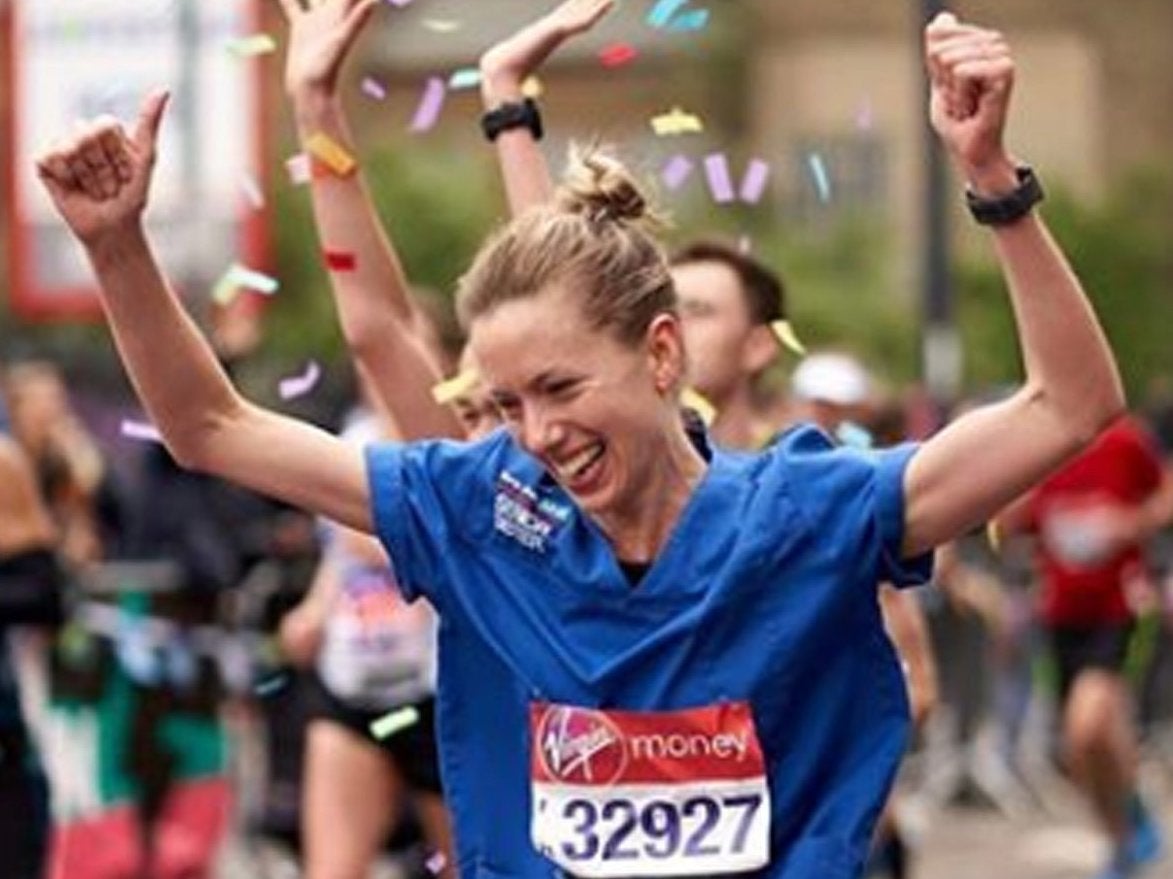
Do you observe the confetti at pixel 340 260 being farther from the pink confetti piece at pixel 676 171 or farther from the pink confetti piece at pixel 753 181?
the pink confetti piece at pixel 753 181

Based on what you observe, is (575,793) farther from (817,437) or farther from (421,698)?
(421,698)

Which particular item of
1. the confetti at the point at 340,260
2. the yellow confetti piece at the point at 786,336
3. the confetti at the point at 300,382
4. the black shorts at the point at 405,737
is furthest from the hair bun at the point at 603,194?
the black shorts at the point at 405,737

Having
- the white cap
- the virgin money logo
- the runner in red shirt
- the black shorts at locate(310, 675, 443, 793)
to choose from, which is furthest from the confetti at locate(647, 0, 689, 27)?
the runner in red shirt

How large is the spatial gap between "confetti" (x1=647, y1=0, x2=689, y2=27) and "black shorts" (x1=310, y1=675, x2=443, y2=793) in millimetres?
2822

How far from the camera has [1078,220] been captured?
43250mm

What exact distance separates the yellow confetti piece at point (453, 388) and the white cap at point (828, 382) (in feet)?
6.76

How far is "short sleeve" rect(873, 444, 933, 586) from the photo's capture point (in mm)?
5492

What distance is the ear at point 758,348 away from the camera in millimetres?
7941

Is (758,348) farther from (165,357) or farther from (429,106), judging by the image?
(165,357)

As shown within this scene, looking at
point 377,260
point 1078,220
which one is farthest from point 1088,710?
point 1078,220

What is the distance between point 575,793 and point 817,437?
0.57m

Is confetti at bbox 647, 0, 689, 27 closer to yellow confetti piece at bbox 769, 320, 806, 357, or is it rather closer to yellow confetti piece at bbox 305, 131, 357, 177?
yellow confetti piece at bbox 305, 131, 357, 177

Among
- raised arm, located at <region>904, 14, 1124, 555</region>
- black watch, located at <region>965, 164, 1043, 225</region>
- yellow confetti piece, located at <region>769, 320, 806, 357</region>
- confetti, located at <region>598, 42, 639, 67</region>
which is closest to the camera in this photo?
raised arm, located at <region>904, 14, 1124, 555</region>

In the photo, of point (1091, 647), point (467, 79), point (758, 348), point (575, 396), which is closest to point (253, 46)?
point (467, 79)
